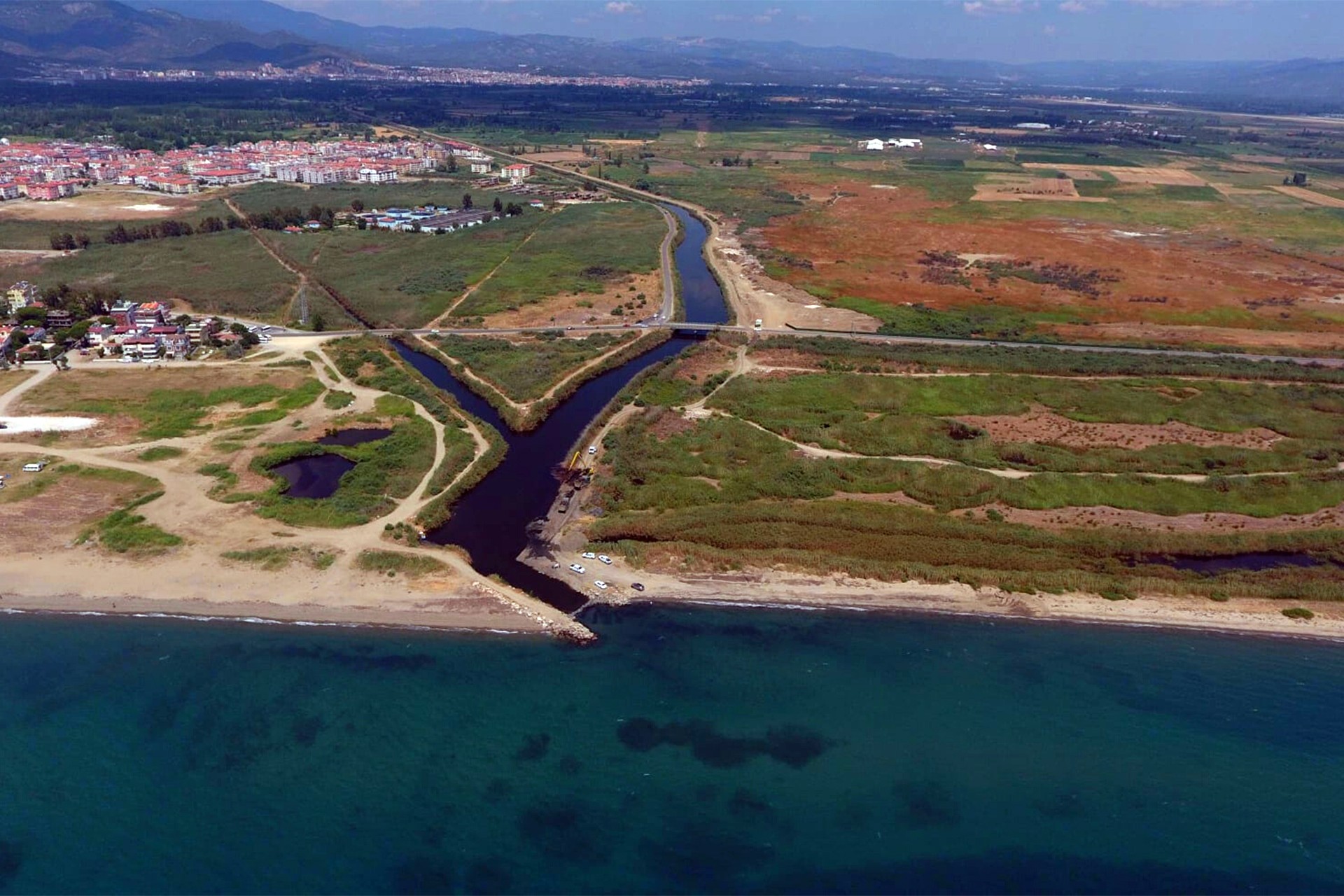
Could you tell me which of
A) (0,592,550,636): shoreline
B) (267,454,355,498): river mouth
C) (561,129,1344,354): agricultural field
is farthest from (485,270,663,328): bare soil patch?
(0,592,550,636): shoreline

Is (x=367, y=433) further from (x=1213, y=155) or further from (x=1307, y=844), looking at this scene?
(x=1213, y=155)

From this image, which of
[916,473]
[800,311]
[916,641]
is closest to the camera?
[916,641]

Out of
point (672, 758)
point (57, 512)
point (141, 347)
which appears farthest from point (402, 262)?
point (672, 758)

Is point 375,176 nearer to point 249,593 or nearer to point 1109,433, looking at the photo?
point 249,593

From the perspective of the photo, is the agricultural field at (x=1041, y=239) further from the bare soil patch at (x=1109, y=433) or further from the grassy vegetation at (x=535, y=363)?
the grassy vegetation at (x=535, y=363)

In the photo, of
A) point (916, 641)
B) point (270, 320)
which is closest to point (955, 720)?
point (916, 641)
